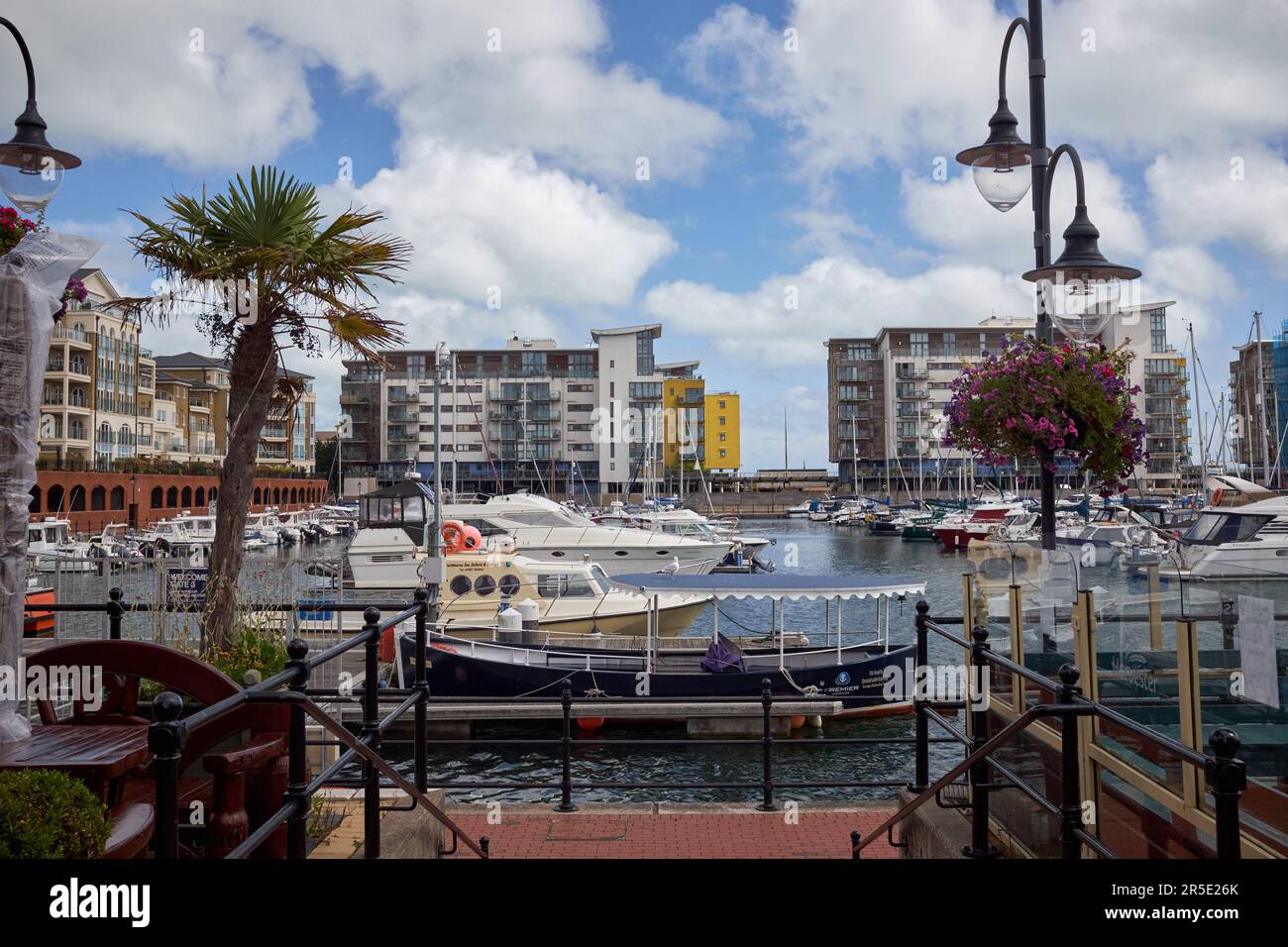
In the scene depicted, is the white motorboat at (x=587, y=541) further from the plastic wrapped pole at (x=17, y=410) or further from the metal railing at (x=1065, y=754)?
the plastic wrapped pole at (x=17, y=410)

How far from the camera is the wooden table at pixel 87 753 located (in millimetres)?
3967

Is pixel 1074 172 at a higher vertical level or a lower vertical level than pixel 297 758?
higher

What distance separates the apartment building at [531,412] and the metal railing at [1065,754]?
9703 centimetres

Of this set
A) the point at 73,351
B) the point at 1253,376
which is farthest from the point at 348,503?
the point at 1253,376

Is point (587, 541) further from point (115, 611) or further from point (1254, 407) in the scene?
point (1254, 407)

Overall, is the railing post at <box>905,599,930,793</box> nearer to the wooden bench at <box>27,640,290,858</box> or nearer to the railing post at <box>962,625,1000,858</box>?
the railing post at <box>962,625,1000,858</box>

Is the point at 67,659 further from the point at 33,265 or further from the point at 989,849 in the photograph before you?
the point at 989,849

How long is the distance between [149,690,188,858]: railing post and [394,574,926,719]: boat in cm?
1363

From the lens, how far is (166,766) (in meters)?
2.59

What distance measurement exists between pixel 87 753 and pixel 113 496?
68.5 m

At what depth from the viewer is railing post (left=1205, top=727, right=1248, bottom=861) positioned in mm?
2510

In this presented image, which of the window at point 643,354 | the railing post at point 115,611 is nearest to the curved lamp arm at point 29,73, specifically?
the railing post at point 115,611

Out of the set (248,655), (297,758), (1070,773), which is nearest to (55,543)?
(248,655)

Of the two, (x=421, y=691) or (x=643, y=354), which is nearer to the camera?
(x=421, y=691)
